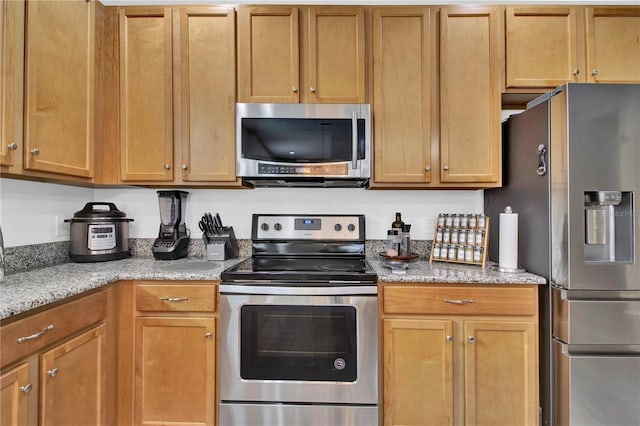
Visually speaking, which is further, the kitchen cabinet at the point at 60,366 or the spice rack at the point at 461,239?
the spice rack at the point at 461,239

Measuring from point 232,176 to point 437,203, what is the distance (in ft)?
4.69

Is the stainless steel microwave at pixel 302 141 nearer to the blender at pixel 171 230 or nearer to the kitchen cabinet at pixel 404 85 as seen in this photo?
the kitchen cabinet at pixel 404 85

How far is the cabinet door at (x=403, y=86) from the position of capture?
1.84m

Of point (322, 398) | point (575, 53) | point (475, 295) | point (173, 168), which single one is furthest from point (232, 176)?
point (575, 53)

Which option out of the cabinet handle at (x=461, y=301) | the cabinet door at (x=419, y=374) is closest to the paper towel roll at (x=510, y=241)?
the cabinet handle at (x=461, y=301)

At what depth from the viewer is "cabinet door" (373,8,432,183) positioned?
1.84 metres

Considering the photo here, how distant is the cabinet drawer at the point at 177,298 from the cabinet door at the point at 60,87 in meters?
0.78

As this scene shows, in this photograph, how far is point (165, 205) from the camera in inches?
81.8

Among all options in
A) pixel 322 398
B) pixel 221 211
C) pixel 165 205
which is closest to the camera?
pixel 322 398

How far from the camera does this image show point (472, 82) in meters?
1.83

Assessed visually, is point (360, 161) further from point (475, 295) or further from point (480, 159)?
point (475, 295)

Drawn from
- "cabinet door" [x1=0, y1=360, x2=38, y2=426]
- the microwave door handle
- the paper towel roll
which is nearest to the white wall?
the microwave door handle

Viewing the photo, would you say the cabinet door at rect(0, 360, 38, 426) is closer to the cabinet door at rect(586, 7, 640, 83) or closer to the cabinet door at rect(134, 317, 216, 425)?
the cabinet door at rect(134, 317, 216, 425)

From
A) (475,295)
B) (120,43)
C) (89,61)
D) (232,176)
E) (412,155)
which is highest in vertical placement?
(120,43)
